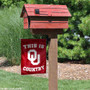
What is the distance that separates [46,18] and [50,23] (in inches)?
4.8

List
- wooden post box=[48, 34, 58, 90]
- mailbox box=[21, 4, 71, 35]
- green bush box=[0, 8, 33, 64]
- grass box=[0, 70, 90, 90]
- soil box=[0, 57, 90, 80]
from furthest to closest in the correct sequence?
1. green bush box=[0, 8, 33, 64]
2. soil box=[0, 57, 90, 80]
3. grass box=[0, 70, 90, 90]
4. wooden post box=[48, 34, 58, 90]
5. mailbox box=[21, 4, 71, 35]

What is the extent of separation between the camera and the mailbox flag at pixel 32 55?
17.9 feet

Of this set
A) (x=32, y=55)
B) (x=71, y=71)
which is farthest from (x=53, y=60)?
(x=71, y=71)

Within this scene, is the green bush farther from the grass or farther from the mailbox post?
the mailbox post

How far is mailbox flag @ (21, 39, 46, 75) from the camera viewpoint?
5449mm

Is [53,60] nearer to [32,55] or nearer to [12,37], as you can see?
[32,55]

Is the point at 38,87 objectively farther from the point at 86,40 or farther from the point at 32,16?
the point at 86,40

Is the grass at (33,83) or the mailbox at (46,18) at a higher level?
the mailbox at (46,18)

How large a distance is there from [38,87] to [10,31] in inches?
169

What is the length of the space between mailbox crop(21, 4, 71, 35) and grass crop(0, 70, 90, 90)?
8.62ft

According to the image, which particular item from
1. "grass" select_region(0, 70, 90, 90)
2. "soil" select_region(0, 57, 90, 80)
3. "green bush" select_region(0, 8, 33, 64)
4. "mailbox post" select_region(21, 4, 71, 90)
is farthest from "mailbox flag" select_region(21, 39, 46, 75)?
"green bush" select_region(0, 8, 33, 64)

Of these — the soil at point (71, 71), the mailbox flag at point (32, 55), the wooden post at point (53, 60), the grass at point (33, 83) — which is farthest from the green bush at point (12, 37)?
the wooden post at point (53, 60)

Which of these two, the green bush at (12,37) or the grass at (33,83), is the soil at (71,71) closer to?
the green bush at (12,37)

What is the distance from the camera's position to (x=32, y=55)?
545cm
